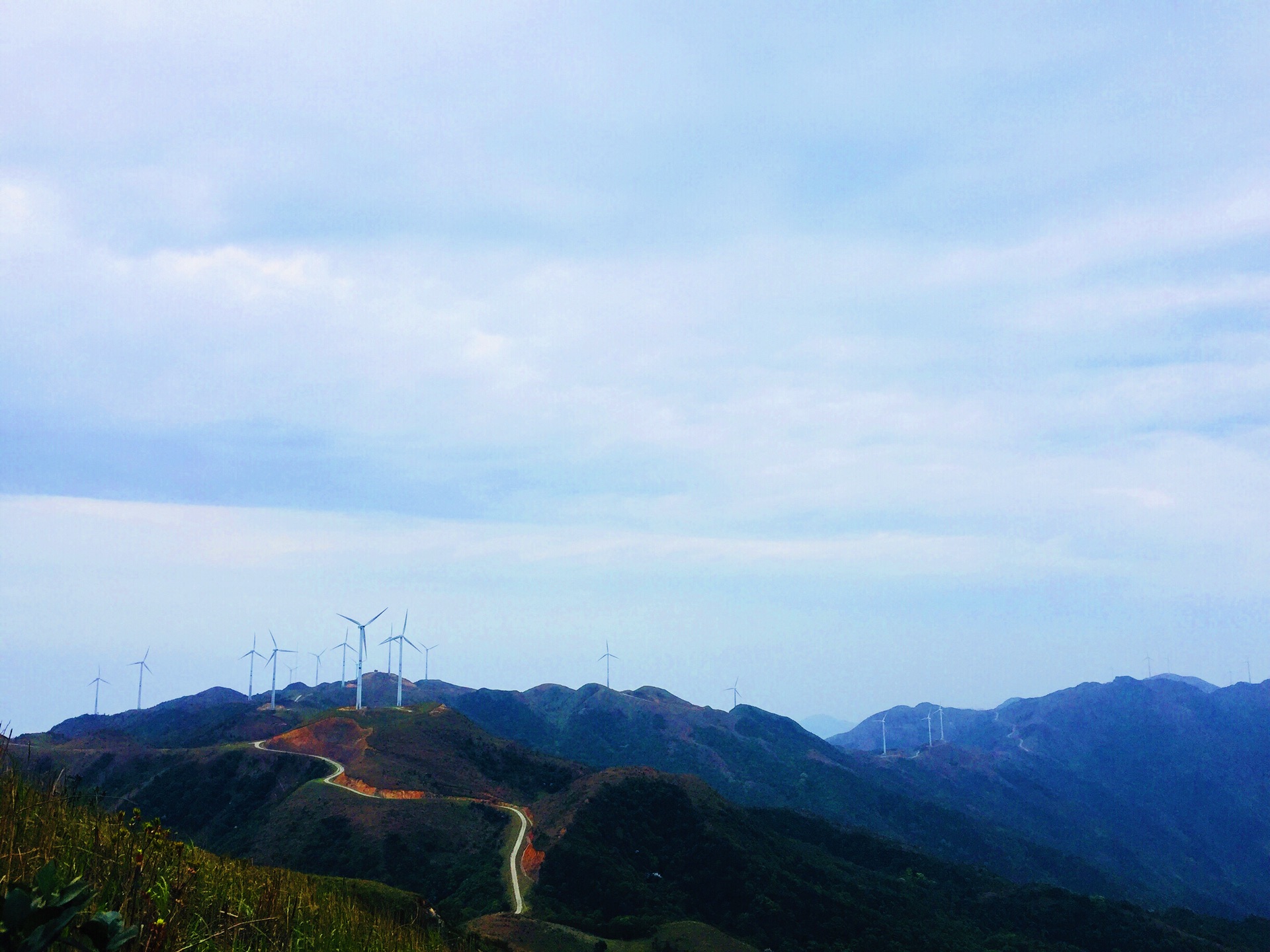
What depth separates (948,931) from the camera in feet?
399

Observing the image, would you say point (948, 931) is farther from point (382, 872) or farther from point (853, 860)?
point (382, 872)

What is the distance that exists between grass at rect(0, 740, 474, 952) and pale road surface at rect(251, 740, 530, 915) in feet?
284

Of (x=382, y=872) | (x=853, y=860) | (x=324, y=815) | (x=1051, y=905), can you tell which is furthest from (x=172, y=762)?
(x=1051, y=905)

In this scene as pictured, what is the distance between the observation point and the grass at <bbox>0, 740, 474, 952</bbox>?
48.3ft

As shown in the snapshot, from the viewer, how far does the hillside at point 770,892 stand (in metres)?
109

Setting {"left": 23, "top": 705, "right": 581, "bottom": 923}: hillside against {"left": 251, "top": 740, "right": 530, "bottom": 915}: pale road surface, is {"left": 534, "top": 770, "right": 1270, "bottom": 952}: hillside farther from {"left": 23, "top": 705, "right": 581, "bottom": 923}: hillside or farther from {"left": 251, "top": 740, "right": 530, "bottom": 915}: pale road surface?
{"left": 23, "top": 705, "right": 581, "bottom": 923}: hillside

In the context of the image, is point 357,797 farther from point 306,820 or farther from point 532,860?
point 532,860

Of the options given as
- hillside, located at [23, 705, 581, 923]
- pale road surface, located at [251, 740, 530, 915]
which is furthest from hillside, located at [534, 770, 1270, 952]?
hillside, located at [23, 705, 581, 923]

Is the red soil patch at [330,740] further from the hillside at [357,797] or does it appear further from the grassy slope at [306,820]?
the grassy slope at [306,820]

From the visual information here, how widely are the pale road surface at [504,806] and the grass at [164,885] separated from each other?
284ft

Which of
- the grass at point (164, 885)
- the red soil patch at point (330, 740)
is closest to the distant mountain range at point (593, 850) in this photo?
the red soil patch at point (330, 740)

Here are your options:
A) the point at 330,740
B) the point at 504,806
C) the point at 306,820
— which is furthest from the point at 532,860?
the point at 330,740

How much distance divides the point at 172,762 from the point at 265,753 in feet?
68.3

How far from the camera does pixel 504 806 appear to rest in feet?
467
